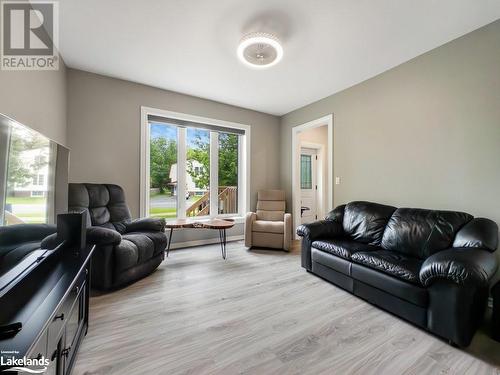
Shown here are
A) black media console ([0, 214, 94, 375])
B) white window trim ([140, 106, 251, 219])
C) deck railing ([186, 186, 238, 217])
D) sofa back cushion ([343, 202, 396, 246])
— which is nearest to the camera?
black media console ([0, 214, 94, 375])

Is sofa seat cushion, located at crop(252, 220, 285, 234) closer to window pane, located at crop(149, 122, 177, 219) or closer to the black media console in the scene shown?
window pane, located at crop(149, 122, 177, 219)

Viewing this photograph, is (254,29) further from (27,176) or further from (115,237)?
(115,237)

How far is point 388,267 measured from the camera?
1.89 metres

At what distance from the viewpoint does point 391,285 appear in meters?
1.87

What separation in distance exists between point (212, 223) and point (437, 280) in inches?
102

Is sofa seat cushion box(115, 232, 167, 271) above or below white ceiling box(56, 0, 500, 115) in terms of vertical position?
below

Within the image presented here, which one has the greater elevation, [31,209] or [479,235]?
[31,209]

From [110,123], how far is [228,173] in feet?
6.89

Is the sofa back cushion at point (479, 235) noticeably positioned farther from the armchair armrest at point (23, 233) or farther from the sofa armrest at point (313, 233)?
the armchair armrest at point (23, 233)

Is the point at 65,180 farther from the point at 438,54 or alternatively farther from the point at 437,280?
the point at 438,54

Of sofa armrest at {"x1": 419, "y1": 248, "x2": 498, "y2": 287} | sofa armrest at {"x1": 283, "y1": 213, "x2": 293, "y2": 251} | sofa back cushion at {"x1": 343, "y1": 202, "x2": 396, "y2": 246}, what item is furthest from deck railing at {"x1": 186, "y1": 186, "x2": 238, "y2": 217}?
sofa armrest at {"x1": 419, "y1": 248, "x2": 498, "y2": 287}

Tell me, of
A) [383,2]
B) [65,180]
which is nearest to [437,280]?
[383,2]

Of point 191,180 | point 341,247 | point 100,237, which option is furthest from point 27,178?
point 191,180

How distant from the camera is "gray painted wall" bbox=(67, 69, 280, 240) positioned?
3.02m
